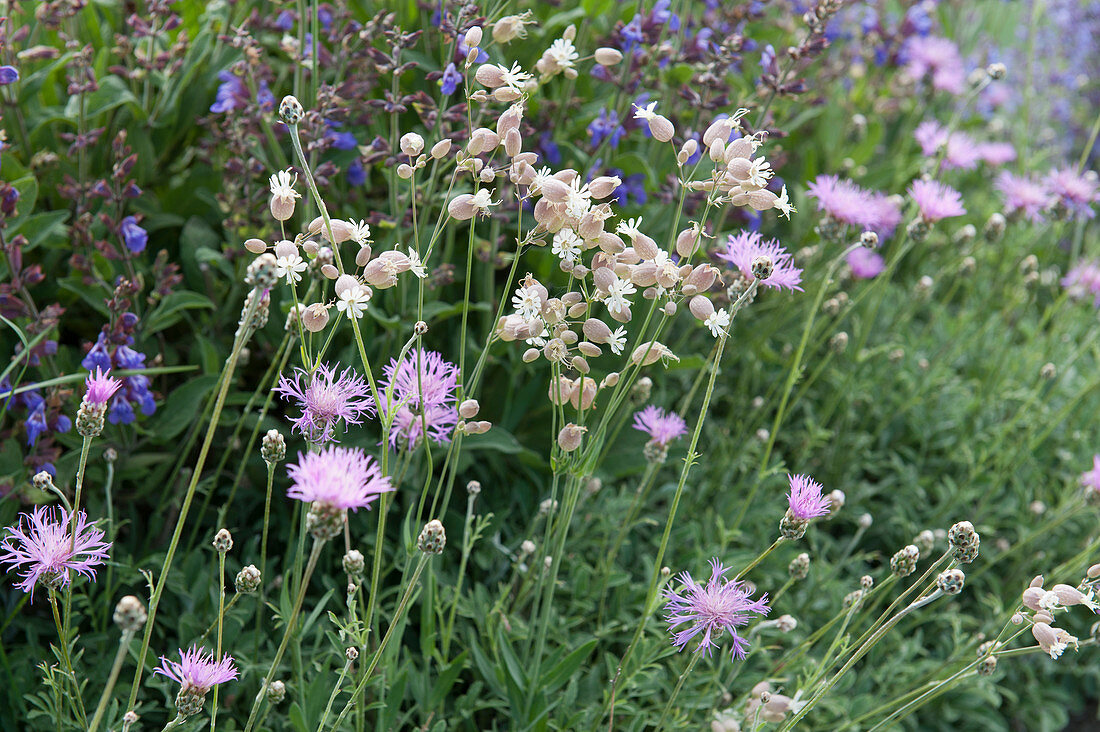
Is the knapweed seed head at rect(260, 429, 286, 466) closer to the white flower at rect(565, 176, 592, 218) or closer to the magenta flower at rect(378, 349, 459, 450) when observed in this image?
the magenta flower at rect(378, 349, 459, 450)

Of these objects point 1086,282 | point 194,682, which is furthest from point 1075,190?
point 194,682

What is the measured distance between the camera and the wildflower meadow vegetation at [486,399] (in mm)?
1176

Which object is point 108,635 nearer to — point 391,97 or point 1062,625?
point 391,97

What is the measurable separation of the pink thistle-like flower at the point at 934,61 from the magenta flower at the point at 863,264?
0.97 m

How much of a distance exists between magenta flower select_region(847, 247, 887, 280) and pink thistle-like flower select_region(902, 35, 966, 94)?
0.97 meters

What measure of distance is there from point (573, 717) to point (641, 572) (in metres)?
0.60

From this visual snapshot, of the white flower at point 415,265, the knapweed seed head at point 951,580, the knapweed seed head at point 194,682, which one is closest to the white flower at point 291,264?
the white flower at point 415,265

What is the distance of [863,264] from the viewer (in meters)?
2.54

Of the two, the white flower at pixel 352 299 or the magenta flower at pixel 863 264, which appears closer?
the white flower at pixel 352 299

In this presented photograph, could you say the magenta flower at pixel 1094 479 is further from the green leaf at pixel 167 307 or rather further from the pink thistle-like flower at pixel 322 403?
the green leaf at pixel 167 307

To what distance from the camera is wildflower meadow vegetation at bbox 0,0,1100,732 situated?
1176 mm

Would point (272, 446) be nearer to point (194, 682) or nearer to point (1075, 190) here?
point (194, 682)

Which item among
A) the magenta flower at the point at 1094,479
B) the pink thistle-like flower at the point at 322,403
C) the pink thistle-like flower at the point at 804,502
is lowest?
the pink thistle-like flower at the point at 804,502

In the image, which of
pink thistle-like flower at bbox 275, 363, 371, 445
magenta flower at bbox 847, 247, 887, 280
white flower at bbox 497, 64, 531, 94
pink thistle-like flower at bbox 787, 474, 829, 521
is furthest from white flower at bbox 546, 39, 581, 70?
magenta flower at bbox 847, 247, 887, 280
